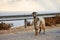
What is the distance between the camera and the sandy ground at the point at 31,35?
2.04m

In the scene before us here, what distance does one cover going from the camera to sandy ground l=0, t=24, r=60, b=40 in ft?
6.71

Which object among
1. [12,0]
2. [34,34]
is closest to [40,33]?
[34,34]

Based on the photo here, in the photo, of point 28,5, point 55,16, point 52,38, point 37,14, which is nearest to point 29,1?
point 28,5

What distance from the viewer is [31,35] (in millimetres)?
2092

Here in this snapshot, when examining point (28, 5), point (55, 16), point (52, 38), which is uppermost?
point (28, 5)

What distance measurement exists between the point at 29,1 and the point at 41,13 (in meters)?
0.21

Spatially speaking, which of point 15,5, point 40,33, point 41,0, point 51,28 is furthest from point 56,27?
point 15,5

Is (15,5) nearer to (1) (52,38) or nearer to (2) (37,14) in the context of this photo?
(2) (37,14)

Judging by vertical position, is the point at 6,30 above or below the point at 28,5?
below

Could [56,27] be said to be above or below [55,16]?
below

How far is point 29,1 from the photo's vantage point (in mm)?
2131

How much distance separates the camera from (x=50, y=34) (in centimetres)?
212

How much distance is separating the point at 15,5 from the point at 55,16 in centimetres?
51

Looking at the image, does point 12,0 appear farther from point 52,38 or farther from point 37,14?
point 52,38
